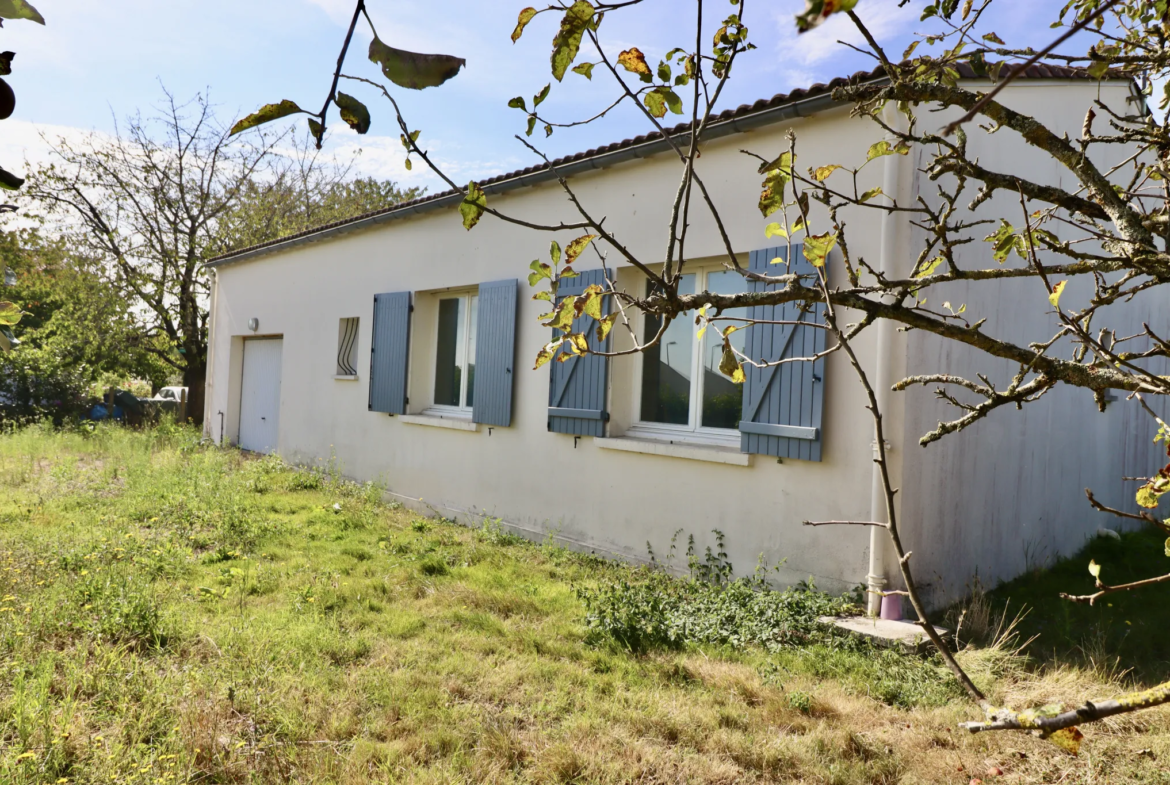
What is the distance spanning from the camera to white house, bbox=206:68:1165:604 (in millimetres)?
4746

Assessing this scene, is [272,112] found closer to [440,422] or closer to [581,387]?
[581,387]

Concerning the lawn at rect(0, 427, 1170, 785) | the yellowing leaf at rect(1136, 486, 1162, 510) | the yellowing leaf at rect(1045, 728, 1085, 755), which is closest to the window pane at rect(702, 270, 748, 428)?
the lawn at rect(0, 427, 1170, 785)

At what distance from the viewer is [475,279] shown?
24.8ft

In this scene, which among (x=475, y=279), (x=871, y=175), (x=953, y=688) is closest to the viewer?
(x=953, y=688)

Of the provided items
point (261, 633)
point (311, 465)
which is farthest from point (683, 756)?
point (311, 465)

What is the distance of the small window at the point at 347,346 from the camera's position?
9547mm

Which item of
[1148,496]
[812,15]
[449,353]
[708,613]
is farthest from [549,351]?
[449,353]

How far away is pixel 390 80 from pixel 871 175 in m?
4.46

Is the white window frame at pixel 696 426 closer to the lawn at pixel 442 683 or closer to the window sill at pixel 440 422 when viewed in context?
the lawn at pixel 442 683

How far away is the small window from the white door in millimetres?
1822

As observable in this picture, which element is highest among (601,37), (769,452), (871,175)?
(871,175)

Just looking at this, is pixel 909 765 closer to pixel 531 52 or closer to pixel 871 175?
pixel 531 52

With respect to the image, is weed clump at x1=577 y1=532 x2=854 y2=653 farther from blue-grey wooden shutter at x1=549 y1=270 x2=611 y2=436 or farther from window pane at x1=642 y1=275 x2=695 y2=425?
blue-grey wooden shutter at x1=549 y1=270 x2=611 y2=436

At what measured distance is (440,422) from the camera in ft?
25.4
